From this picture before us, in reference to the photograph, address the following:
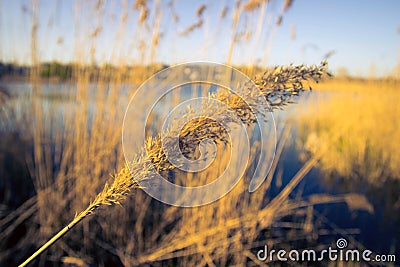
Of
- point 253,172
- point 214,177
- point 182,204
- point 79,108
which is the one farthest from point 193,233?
point 79,108

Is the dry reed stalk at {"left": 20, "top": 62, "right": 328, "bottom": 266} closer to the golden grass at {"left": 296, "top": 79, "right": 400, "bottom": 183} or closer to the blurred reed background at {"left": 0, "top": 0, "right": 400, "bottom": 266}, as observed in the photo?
the blurred reed background at {"left": 0, "top": 0, "right": 400, "bottom": 266}

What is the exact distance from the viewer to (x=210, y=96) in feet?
2.01

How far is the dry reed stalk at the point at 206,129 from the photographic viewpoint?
0.50 meters

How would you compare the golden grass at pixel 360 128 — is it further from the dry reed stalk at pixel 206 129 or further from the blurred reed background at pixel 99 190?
the dry reed stalk at pixel 206 129

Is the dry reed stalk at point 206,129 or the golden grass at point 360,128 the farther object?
the golden grass at point 360,128

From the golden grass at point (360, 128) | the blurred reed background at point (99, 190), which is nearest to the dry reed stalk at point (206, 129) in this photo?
the blurred reed background at point (99, 190)

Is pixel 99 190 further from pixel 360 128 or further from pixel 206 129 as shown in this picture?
pixel 360 128

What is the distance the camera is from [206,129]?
585mm

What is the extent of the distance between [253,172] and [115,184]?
186 centimetres

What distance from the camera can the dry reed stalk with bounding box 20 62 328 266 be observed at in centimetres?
50

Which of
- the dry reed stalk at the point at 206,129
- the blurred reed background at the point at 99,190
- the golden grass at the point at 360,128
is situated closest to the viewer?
the dry reed stalk at the point at 206,129

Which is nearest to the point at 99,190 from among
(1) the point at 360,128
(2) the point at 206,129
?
(2) the point at 206,129

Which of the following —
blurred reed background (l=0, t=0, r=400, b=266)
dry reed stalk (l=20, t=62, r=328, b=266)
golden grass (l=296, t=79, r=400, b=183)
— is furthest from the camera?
golden grass (l=296, t=79, r=400, b=183)

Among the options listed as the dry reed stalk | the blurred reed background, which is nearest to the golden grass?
the blurred reed background
